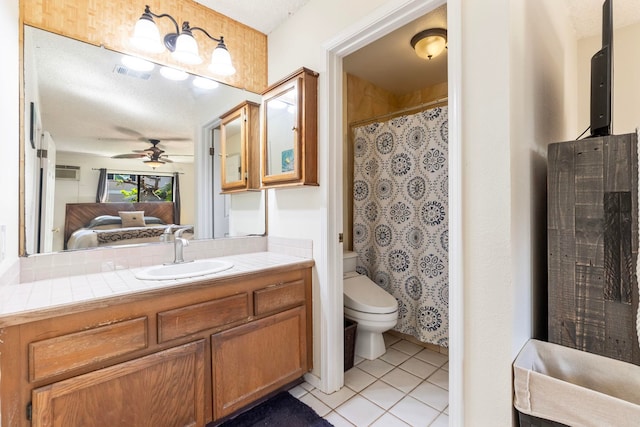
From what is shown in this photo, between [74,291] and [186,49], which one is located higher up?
[186,49]

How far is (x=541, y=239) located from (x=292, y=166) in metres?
1.34

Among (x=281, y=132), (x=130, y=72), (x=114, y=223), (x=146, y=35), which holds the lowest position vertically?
(x=114, y=223)

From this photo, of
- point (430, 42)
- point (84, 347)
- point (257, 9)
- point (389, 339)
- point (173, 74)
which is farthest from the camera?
point (389, 339)

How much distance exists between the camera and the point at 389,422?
4.97ft

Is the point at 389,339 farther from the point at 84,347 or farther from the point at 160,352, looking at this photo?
the point at 84,347

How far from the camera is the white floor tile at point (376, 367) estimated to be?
199 cm

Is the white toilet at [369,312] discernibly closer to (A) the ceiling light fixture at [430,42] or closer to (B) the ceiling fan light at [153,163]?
(B) the ceiling fan light at [153,163]

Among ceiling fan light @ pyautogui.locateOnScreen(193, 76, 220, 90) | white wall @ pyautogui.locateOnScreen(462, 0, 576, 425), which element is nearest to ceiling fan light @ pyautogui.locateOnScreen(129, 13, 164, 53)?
ceiling fan light @ pyautogui.locateOnScreen(193, 76, 220, 90)

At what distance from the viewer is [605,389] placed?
1023mm

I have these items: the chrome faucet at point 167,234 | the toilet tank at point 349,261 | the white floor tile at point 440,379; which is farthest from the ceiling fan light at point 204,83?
the white floor tile at point 440,379

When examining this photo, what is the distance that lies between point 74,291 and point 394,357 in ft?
6.56

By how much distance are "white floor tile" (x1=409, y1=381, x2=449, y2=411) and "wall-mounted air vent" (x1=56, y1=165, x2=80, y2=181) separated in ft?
7.22

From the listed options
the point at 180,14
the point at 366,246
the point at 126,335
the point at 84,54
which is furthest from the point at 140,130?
the point at 366,246

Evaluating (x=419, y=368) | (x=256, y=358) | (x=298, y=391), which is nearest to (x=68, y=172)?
(x=256, y=358)
